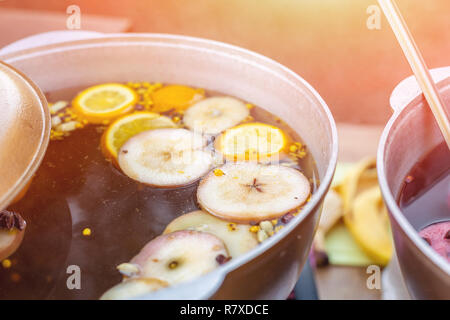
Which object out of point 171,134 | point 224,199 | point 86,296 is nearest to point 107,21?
point 171,134

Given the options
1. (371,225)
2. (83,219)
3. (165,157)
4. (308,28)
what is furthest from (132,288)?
(308,28)

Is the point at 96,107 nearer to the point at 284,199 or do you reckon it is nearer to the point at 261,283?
the point at 284,199

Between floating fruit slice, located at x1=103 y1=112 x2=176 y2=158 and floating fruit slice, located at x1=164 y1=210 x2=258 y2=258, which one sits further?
floating fruit slice, located at x1=103 y1=112 x2=176 y2=158

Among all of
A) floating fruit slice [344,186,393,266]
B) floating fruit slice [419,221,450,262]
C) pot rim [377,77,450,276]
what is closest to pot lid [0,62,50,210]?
pot rim [377,77,450,276]

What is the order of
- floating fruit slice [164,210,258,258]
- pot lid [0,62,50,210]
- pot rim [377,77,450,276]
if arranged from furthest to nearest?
floating fruit slice [164,210,258,258] < pot lid [0,62,50,210] < pot rim [377,77,450,276]

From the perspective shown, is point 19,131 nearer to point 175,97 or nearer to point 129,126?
point 129,126

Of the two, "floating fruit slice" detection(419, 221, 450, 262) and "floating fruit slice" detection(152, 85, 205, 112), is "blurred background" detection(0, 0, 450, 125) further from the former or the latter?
"floating fruit slice" detection(419, 221, 450, 262)

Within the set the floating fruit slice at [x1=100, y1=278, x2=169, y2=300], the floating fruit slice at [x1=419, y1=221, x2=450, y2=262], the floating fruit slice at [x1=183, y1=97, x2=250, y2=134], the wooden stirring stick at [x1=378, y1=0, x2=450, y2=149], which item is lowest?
the floating fruit slice at [x1=100, y1=278, x2=169, y2=300]
